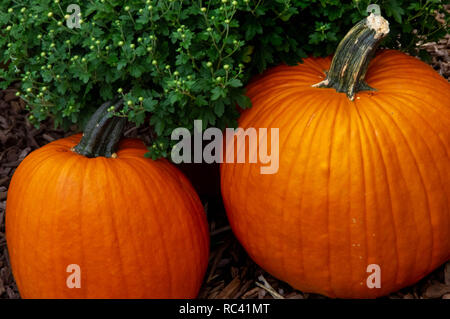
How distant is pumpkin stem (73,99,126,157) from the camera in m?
2.02

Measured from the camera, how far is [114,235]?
1874 mm

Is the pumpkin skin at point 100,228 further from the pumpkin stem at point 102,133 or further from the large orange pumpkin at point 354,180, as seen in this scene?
the large orange pumpkin at point 354,180

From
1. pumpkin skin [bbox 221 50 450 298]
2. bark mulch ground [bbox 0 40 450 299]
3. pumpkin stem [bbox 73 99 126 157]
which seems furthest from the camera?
bark mulch ground [bbox 0 40 450 299]

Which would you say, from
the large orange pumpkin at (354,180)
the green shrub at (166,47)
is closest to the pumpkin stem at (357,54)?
the large orange pumpkin at (354,180)

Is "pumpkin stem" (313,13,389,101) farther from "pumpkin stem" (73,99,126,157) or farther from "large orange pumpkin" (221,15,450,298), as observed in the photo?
"pumpkin stem" (73,99,126,157)

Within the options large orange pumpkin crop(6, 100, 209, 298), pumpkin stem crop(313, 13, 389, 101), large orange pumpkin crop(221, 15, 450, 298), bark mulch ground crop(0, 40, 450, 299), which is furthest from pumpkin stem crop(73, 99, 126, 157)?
pumpkin stem crop(313, 13, 389, 101)

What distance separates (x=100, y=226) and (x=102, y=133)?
360 mm

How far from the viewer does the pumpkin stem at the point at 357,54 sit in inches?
74.4

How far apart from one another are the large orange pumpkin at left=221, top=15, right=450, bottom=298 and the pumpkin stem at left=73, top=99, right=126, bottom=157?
467mm

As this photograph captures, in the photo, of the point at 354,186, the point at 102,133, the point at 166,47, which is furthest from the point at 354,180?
the point at 102,133

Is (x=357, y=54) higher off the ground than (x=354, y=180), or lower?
higher

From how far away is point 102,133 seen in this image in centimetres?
203

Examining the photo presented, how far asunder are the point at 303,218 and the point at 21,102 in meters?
1.85

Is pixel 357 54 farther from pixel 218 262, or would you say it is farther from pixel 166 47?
pixel 218 262
